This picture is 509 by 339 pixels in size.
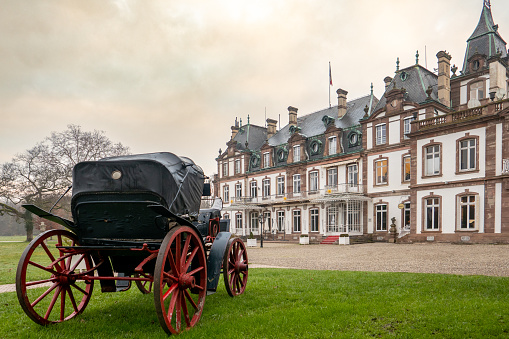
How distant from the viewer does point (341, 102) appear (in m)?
36.4

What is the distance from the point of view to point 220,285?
8.75m

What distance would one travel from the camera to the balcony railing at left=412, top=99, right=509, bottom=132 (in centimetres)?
2245

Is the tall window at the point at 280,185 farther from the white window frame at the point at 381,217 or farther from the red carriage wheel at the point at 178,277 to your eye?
the red carriage wheel at the point at 178,277

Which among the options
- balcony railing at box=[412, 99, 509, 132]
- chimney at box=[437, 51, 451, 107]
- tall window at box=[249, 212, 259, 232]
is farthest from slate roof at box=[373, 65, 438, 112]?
tall window at box=[249, 212, 259, 232]

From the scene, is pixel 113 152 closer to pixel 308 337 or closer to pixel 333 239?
pixel 333 239

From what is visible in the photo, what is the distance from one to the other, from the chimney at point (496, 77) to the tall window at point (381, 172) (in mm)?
8183

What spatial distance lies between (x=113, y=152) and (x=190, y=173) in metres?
30.1

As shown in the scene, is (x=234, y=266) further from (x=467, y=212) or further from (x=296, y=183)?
(x=296, y=183)

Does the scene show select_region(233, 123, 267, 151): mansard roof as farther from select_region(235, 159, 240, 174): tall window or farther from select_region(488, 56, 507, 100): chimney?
select_region(488, 56, 507, 100): chimney

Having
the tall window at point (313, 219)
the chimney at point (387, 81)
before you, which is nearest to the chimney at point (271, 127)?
the tall window at point (313, 219)

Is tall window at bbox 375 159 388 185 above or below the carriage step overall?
above

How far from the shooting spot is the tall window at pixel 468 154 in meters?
23.6

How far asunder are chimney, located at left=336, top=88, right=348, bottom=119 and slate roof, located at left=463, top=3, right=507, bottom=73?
10052 millimetres

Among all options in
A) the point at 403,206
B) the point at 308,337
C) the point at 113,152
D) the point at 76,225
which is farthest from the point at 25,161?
the point at 308,337
